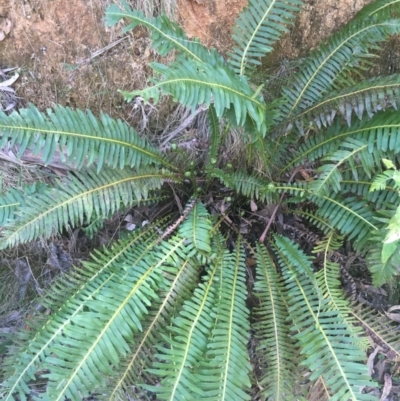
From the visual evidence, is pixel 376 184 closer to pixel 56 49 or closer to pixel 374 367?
pixel 374 367

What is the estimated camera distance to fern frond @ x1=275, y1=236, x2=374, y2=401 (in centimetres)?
163

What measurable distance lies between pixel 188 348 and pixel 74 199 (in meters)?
0.81

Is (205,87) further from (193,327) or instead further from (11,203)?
(11,203)

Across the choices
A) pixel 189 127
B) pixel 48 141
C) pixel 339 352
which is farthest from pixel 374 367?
pixel 48 141

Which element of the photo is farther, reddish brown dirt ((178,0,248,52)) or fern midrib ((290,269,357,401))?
reddish brown dirt ((178,0,248,52))

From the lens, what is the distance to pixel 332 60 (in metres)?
2.00

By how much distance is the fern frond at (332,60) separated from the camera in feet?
6.15

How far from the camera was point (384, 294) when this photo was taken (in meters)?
2.27

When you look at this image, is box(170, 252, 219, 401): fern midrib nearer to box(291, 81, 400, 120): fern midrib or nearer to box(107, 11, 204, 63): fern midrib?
box(291, 81, 400, 120): fern midrib

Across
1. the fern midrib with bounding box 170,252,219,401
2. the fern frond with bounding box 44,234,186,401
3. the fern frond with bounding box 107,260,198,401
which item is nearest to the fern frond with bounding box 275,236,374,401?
the fern midrib with bounding box 170,252,219,401

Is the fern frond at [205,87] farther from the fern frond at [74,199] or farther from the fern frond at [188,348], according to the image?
the fern frond at [188,348]

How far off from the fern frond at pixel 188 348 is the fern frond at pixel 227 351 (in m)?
0.03

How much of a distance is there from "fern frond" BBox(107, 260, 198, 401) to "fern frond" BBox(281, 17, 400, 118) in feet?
3.11

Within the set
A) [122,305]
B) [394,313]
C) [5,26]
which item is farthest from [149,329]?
[5,26]
